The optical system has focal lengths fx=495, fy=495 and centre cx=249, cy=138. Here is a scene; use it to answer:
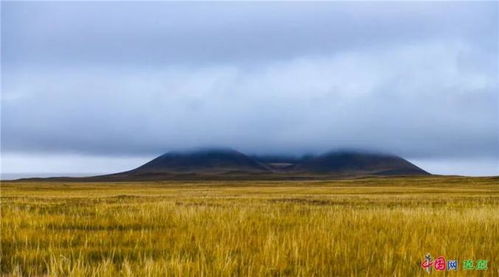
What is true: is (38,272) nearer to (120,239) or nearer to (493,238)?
(120,239)

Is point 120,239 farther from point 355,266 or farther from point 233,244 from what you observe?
point 355,266

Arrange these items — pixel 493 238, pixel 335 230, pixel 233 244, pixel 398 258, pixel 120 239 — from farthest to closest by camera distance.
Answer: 1. pixel 335 230
2. pixel 493 238
3. pixel 120 239
4. pixel 233 244
5. pixel 398 258

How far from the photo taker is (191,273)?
492cm

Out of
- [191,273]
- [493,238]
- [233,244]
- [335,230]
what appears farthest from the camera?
[335,230]

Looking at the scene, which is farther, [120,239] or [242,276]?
[120,239]

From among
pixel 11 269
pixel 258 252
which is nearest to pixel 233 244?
pixel 258 252

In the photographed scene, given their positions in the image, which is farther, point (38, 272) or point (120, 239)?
point (120, 239)

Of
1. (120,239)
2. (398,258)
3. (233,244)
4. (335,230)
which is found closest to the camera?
(398,258)

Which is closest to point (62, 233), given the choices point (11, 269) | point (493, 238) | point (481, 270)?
point (11, 269)

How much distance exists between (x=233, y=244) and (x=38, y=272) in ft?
8.90

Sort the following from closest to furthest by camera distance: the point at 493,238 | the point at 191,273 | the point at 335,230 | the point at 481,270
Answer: the point at 191,273
the point at 481,270
the point at 493,238
the point at 335,230

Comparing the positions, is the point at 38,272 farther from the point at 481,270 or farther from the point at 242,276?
the point at 481,270

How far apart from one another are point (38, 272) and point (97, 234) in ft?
8.79

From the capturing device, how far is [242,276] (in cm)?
498
